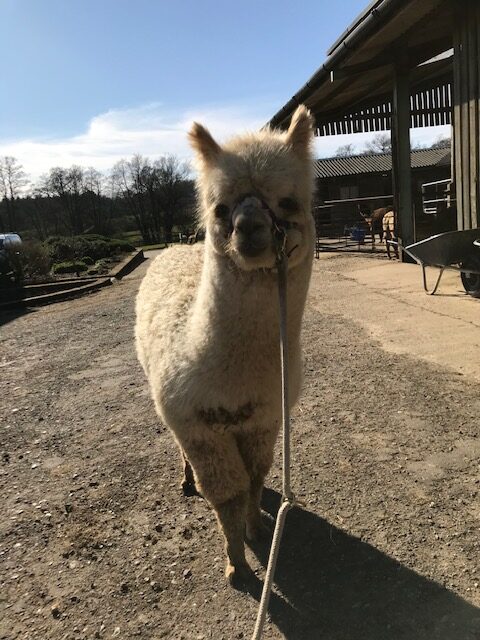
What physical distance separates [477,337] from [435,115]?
12.8 metres

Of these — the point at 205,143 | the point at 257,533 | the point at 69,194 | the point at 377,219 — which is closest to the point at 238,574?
the point at 257,533

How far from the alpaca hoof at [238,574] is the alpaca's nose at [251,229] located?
1.70m

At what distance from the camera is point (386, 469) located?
3.61m

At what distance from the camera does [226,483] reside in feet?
8.68

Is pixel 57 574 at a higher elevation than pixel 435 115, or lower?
lower

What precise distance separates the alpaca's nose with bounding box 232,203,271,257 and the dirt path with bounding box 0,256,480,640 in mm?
1756

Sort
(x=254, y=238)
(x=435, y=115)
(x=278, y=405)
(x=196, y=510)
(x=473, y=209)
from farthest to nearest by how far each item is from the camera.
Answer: (x=435, y=115) < (x=473, y=209) < (x=196, y=510) < (x=278, y=405) < (x=254, y=238)

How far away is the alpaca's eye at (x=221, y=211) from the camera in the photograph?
2291mm

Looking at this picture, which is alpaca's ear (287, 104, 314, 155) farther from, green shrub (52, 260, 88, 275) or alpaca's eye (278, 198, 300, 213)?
green shrub (52, 260, 88, 275)

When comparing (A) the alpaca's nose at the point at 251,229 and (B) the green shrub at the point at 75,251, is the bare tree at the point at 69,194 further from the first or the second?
(A) the alpaca's nose at the point at 251,229

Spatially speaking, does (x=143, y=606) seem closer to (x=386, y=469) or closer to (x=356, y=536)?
(x=356, y=536)

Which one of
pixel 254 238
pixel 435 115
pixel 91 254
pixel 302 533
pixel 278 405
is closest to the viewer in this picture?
pixel 254 238

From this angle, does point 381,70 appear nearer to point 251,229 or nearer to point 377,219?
point 377,219

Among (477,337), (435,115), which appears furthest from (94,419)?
(435,115)
